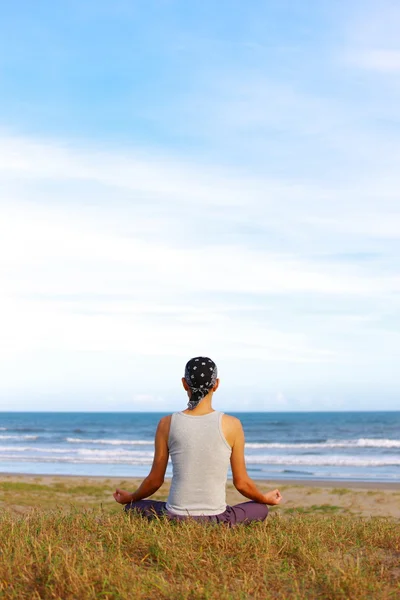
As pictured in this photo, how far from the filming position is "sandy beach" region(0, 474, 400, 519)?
12977 millimetres

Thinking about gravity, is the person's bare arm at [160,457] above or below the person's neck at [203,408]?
below

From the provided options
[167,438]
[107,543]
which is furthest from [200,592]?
[167,438]

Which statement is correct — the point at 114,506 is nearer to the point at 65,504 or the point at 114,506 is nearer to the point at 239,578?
the point at 65,504

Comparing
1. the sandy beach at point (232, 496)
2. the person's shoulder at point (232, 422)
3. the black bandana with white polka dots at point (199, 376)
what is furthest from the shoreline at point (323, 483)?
the black bandana with white polka dots at point (199, 376)

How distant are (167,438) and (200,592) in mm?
1660

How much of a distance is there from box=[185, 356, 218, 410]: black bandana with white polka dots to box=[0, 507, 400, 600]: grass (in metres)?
1.01

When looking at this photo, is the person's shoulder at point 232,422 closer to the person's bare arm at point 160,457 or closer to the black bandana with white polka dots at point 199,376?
the black bandana with white polka dots at point 199,376

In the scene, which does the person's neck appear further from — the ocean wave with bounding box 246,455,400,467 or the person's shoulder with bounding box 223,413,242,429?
the ocean wave with bounding box 246,455,400,467

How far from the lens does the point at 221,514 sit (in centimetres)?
567

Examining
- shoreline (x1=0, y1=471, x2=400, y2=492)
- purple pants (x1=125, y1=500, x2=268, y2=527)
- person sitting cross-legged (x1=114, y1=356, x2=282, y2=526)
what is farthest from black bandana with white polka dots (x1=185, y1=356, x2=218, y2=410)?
shoreline (x1=0, y1=471, x2=400, y2=492)

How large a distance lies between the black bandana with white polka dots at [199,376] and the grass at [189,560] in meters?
1.01

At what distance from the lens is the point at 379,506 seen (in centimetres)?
1383

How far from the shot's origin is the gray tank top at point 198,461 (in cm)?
554

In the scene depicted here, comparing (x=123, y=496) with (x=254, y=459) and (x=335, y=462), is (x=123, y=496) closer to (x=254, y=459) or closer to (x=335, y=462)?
(x=254, y=459)
